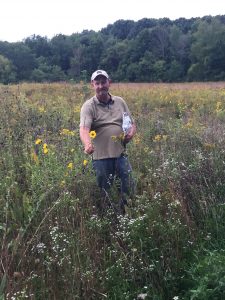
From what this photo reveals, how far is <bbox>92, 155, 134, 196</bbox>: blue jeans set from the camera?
4.17 m

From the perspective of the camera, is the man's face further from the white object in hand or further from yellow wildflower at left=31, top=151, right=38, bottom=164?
yellow wildflower at left=31, top=151, right=38, bottom=164

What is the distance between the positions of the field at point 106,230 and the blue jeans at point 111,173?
14 cm

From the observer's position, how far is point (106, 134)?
13.9 ft

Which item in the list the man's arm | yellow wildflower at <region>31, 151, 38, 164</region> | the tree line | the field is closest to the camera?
the field

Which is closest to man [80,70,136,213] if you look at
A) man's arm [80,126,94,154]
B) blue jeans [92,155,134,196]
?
blue jeans [92,155,134,196]

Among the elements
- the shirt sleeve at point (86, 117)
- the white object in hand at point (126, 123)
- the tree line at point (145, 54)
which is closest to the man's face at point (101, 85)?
the shirt sleeve at point (86, 117)

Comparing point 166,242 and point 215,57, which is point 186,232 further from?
point 215,57

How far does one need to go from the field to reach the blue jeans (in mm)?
137

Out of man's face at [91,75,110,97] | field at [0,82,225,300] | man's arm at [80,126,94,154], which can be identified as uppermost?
man's face at [91,75,110,97]

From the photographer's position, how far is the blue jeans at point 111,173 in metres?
4.17

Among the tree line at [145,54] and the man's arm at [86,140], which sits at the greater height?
the tree line at [145,54]

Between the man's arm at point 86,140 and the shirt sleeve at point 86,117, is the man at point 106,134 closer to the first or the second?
the shirt sleeve at point 86,117

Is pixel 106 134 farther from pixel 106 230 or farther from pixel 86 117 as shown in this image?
pixel 106 230

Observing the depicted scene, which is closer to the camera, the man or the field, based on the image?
the field
